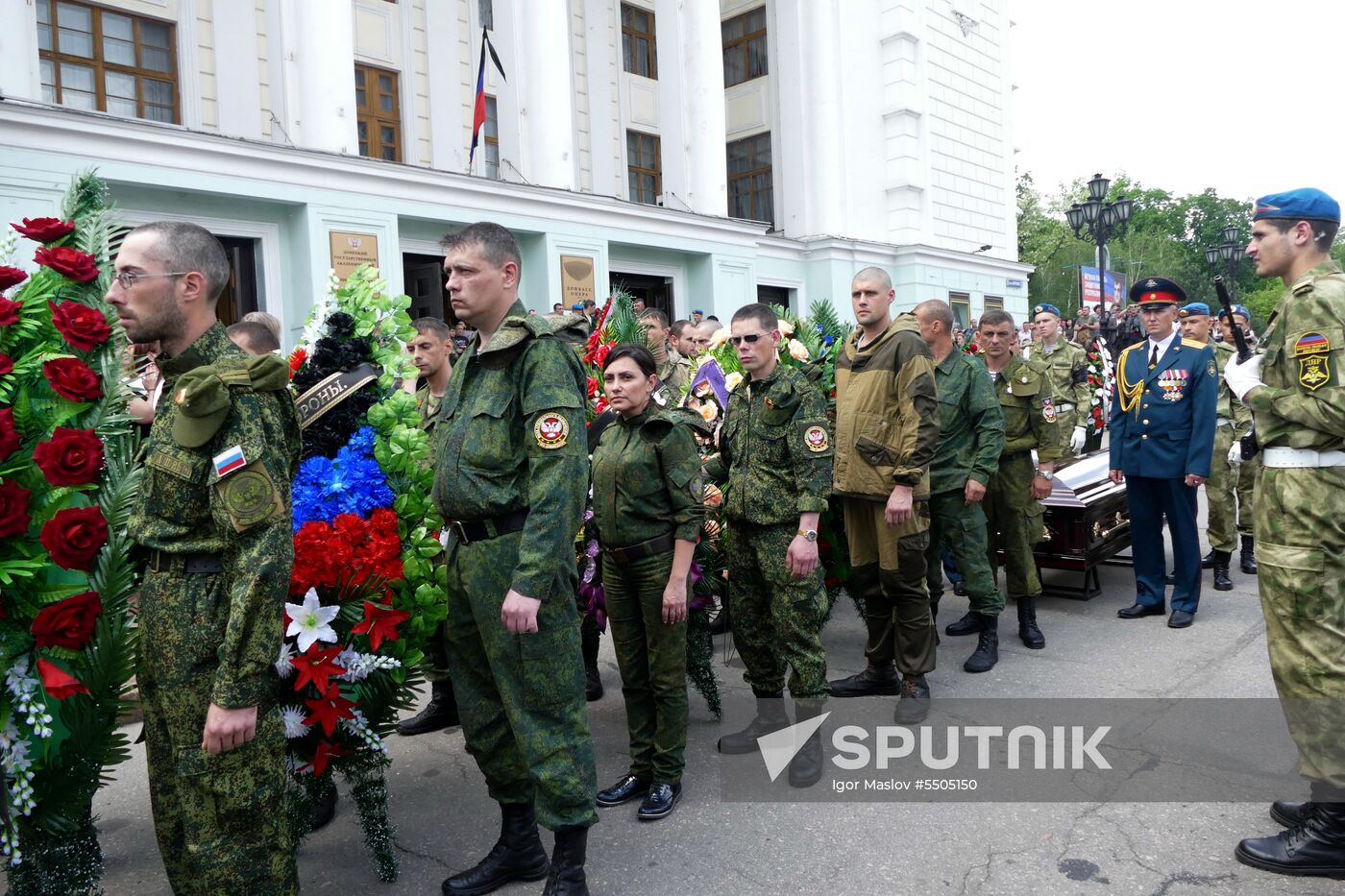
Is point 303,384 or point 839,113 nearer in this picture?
point 303,384

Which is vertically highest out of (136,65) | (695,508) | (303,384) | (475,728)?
(136,65)

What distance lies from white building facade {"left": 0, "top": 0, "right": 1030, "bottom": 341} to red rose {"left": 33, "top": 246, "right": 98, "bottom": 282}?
9382 mm

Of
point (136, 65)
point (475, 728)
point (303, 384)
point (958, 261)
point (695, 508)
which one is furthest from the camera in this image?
point (958, 261)

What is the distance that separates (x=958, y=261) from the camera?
24.5m

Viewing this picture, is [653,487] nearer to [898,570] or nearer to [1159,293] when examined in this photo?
[898,570]

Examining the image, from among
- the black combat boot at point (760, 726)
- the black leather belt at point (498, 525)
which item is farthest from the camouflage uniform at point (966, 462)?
the black leather belt at point (498, 525)

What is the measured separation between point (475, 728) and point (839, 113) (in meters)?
21.9

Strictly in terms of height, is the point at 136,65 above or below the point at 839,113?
below

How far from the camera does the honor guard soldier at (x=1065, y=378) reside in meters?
9.06

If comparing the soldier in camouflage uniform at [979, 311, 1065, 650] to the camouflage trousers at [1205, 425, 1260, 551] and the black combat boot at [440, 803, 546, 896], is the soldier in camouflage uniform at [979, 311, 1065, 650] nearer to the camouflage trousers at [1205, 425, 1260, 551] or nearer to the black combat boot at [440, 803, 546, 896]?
the camouflage trousers at [1205, 425, 1260, 551]

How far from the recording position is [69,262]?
9.08 feet

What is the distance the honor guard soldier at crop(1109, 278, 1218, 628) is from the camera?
238 inches

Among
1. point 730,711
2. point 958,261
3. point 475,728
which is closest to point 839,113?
point 958,261

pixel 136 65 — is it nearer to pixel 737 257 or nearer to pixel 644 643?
pixel 737 257
